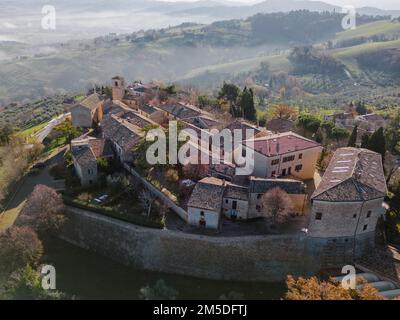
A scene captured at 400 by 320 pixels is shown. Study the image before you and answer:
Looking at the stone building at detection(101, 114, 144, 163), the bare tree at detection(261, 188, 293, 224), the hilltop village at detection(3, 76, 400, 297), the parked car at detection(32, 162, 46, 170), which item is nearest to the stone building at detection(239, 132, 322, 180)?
the hilltop village at detection(3, 76, 400, 297)

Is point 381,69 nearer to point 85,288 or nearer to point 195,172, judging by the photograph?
point 195,172

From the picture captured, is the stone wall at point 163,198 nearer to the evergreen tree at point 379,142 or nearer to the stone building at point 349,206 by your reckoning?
the stone building at point 349,206

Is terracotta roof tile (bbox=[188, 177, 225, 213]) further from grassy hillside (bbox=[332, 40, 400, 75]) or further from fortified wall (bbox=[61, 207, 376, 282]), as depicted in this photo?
grassy hillside (bbox=[332, 40, 400, 75])

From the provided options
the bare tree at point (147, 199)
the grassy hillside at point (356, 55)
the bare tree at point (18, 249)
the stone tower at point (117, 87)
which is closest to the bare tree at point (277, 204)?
the bare tree at point (147, 199)

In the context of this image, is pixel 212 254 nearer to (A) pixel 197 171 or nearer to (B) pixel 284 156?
(A) pixel 197 171

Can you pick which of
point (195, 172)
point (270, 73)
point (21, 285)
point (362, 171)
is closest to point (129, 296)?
point (21, 285)

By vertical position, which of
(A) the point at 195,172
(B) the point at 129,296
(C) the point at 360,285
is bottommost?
(B) the point at 129,296
